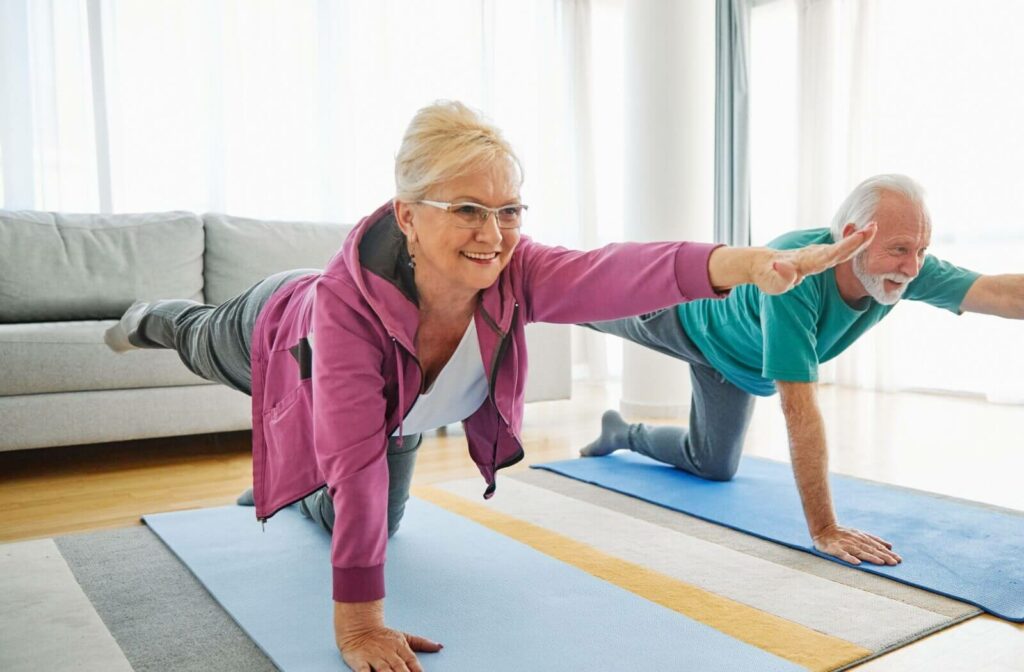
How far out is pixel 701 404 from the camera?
254 centimetres

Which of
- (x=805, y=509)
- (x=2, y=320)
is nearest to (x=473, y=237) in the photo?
(x=805, y=509)

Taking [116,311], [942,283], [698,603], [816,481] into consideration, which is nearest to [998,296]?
[942,283]

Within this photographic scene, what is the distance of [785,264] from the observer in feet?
3.64

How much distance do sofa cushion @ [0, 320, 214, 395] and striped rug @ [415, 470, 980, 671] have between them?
1.17 m

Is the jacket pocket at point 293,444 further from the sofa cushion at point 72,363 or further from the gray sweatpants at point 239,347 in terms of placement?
the sofa cushion at point 72,363

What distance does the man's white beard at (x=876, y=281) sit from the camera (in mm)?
1880

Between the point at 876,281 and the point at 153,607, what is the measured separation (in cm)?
170

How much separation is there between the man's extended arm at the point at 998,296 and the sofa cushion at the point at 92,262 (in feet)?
9.84

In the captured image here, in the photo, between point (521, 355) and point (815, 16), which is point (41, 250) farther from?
point (815, 16)

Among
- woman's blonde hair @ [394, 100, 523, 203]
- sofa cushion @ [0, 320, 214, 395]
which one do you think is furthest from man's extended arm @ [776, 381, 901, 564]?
sofa cushion @ [0, 320, 214, 395]

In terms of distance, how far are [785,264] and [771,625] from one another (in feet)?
2.57

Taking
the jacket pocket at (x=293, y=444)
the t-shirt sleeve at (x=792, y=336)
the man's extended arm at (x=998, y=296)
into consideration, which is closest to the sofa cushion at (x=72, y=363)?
the jacket pocket at (x=293, y=444)

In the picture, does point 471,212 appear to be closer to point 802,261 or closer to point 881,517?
point 802,261

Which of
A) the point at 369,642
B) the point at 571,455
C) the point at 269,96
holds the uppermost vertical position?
the point at 269,96
